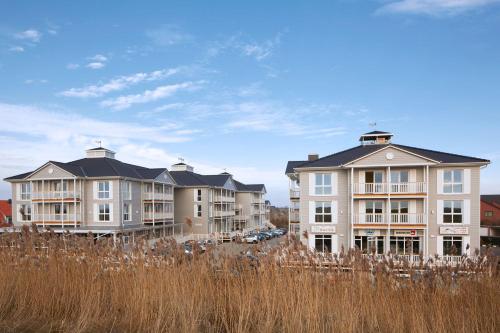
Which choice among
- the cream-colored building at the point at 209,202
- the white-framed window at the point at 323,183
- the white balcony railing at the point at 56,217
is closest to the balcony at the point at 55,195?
the white balcony railing at the point at 56,217

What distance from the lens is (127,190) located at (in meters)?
37.4

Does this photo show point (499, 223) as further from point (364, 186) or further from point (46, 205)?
point (46, 205)

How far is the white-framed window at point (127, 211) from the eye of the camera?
121 ft

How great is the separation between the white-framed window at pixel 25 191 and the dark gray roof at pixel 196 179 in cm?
1934

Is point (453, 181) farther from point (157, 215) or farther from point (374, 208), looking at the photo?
point (157, 215)

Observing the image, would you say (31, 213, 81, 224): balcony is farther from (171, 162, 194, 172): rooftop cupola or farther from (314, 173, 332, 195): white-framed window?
(314, 173, 332, 195): white-framed window

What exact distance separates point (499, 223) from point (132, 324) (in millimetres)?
55281

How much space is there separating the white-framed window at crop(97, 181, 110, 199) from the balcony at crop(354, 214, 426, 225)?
2599cm

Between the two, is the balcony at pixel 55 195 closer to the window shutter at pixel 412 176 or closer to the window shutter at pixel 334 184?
the window shutter at pixel 334 184

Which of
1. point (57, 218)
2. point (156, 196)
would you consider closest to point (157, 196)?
point (156, 196)

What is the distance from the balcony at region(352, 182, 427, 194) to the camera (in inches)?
994

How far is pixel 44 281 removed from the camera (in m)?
6.40

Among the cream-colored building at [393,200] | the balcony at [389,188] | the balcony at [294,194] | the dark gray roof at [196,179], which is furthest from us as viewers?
the dark gray roof at [196,179]

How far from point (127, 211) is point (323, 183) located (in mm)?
22751
